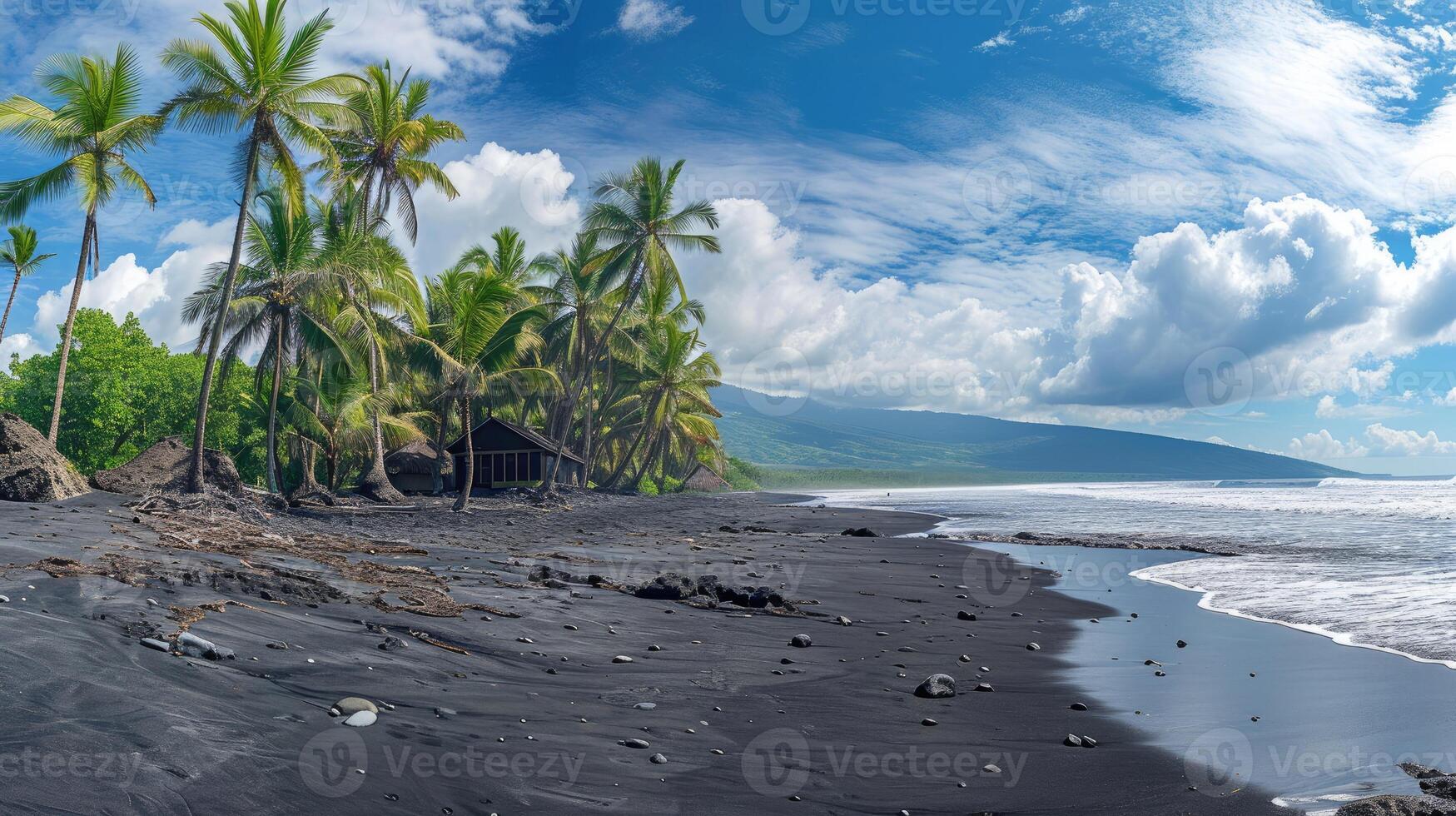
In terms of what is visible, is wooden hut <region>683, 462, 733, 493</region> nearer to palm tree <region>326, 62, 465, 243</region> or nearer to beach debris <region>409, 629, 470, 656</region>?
palm tree <region>326, 62, 465, 243</region>

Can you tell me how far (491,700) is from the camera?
17.1 feet

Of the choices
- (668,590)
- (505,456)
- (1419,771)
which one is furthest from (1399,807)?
(505,456)

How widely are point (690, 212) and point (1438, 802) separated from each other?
3487 cm

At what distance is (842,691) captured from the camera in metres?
6.43

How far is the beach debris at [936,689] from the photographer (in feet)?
21.1

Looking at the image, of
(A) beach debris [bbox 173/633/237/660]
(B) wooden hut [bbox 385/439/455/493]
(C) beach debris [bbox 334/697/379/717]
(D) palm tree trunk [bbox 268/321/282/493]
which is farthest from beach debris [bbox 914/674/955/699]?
(B) wooden hut [bbox 385/439/455/493]

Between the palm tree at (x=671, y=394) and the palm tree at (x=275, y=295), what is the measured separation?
65.4ft

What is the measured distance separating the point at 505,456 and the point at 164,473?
21.1 meters

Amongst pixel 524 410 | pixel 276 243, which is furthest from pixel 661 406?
pixel 276 243

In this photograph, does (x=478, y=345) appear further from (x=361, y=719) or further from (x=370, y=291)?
(x=361, y=719)

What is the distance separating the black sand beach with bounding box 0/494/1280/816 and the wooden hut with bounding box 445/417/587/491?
92.8ft

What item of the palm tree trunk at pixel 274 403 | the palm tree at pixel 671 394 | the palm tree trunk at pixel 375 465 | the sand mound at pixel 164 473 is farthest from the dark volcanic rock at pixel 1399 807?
the palm tree at pixel 671 394

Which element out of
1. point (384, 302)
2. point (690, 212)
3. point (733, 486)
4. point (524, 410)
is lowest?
point (733, 486)

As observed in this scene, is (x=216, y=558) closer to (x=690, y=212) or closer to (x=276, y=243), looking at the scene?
(x=276, y=243)
